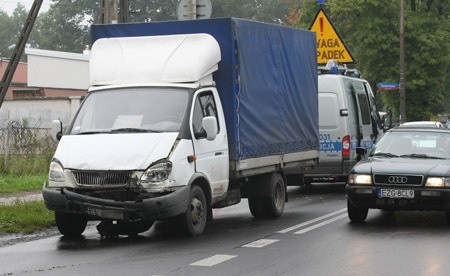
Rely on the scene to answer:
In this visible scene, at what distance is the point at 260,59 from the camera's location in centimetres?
1325

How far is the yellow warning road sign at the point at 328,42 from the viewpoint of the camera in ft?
82.4

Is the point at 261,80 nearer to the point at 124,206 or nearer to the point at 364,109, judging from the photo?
the point at 124,206

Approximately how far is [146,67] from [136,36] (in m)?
0.85

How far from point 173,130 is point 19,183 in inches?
377

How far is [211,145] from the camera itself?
11750mm

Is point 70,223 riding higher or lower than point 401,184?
lower

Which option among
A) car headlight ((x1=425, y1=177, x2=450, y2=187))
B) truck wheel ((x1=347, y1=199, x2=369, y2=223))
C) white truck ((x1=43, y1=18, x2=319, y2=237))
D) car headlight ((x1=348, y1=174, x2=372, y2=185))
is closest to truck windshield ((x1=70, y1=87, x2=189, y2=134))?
white truck ((x1=43, y1=18, x2=319, y2=237))

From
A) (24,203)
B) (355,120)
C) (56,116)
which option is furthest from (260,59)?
(56,116)

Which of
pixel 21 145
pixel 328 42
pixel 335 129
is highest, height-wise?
pixel 328 42

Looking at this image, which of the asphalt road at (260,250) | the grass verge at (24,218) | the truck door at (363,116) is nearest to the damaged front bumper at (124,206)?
the asphalt road at (260,250)

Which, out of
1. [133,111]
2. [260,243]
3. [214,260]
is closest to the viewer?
[214,260]

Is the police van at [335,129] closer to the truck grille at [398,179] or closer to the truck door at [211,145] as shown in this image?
the truck grille at [398,179]

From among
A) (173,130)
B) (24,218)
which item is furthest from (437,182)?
(24,218)

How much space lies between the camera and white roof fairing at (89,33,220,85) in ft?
38.7
